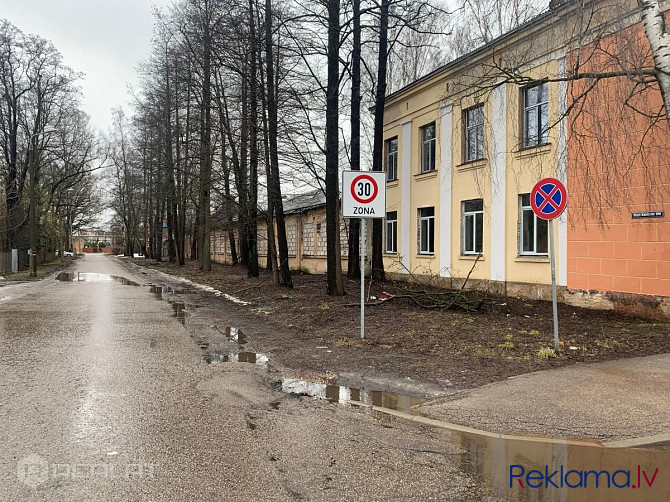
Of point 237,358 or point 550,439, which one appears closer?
point 550,439

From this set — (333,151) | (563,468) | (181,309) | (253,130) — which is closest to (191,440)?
(563,468)

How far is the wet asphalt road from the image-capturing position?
11.8ft

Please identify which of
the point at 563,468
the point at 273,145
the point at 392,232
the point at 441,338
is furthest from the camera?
the point at 392,232

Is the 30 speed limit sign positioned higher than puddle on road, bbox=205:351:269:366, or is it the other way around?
the 30 speed limit sign

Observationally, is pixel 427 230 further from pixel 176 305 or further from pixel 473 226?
pixel 176 305

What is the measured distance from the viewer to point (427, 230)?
1997cm

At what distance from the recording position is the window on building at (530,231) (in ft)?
47.4

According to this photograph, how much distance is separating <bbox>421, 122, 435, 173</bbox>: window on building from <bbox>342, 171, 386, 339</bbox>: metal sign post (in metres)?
11.0

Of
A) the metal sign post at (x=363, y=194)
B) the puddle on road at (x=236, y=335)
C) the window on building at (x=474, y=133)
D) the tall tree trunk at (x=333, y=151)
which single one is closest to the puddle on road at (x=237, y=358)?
the puddle on road at (x=236, y=335)

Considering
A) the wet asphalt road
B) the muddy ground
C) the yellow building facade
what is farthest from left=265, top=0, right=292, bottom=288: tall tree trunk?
the wet asphalt road

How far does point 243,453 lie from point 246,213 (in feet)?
54.7

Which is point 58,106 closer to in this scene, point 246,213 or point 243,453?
point 246,213

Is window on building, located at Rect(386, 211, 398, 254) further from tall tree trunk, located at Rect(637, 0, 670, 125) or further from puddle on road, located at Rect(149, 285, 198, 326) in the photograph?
tall tree trunk, located at Rect(637, 0, 670, 125)

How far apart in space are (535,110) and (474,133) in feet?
9.19
